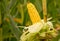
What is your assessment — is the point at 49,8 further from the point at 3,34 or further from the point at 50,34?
the point at 50,34

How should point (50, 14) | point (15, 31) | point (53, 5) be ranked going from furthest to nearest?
point (50, 14) < point (53, 5) < point (15, 31)

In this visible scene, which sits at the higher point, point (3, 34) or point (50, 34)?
point (50, 34)

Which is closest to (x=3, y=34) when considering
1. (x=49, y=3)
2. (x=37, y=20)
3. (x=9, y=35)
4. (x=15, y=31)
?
(x=9, y=35)

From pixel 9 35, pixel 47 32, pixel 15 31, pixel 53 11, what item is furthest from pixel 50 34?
pixel 53 11

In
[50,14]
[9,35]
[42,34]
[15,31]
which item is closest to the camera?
[42,34]

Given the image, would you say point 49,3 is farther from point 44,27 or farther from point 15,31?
point 44,27

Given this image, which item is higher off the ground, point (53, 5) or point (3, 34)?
point (53, 5)

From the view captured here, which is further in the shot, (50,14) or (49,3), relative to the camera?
(50,14)

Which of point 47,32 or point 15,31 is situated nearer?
point 47,32

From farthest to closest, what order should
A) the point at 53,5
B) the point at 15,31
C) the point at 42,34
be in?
the point at 53,5 < the point at 15,31 < the point at 42,34
